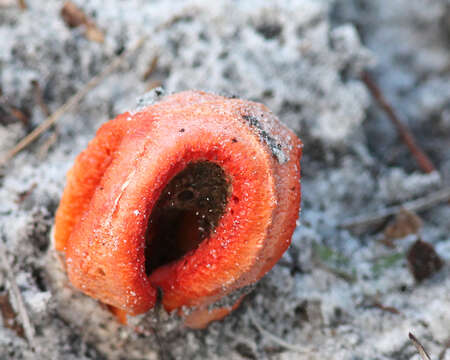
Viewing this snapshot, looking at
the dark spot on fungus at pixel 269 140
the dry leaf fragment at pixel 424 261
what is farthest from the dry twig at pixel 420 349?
the dark spot on fungus at pixel 269 140

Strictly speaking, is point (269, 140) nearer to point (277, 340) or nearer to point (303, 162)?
point (277, 340)

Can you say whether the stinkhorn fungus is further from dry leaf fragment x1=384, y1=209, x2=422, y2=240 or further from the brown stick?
the brown stick

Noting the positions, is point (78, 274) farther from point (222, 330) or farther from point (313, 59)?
point (313, 59)

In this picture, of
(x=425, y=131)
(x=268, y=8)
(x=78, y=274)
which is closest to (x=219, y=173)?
(x=78, y=274)

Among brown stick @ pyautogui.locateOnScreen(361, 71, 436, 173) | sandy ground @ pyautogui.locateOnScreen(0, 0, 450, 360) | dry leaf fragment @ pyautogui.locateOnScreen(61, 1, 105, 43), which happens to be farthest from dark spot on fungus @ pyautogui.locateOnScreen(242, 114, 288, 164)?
brown stick @ pyautogui.locateOnScreen(361, 71, 436, 173)

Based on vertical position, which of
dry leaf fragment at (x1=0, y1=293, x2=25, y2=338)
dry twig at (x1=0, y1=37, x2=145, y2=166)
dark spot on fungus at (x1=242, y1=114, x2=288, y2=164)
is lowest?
dry leaf fragment at (x1=0, y1=293, x2=25, y2=338)

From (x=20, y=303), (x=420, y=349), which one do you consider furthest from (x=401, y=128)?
(x=20, y=303)
